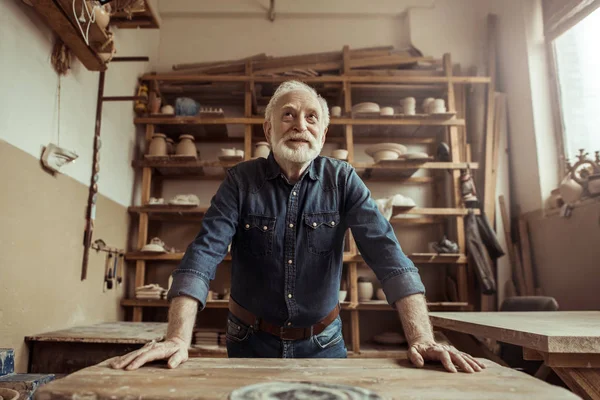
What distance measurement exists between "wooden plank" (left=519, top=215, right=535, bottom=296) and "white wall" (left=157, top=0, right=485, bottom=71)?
7.17 feet

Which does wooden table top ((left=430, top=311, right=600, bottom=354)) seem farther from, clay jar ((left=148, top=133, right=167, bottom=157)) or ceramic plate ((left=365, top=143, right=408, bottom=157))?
clay jar ((left=148, top=133, right=167, bottom=157))

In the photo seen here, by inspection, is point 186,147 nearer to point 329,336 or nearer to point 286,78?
point 286,78

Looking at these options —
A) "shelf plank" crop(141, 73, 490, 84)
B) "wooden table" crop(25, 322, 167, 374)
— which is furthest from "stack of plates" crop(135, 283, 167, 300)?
"shelf plank" crop(141, 73, 490, 84)

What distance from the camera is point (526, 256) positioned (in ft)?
13.6

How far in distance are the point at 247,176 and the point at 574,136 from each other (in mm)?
3590

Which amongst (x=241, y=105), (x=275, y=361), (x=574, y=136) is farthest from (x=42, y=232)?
(x=574, y=136)

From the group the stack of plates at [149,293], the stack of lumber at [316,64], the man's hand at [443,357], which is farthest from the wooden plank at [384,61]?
the man's hand at [443,357]

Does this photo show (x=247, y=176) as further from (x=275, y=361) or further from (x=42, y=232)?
(x=42, y=232)

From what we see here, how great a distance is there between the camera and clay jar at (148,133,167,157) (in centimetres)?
427

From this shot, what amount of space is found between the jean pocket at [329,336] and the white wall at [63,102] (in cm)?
204

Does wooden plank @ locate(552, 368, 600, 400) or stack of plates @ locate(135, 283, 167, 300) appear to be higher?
stack of plates @ locate(135, 283, 167, 300)

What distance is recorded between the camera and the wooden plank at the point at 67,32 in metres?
2.43

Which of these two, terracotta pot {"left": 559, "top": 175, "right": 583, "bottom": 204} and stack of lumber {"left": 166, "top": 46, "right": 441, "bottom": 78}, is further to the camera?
stack of lumber {"left": 166, "top": 46, "right": 441, "bottom": 78}

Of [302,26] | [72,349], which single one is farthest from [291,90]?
[302,26]
